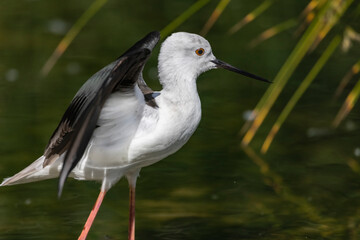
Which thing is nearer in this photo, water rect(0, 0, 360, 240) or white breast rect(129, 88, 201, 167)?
white breast rect(129, 88, 201, 167)

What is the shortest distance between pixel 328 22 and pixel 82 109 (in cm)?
148

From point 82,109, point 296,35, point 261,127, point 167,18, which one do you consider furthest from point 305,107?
point 82,109

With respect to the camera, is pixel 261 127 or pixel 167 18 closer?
pixel 261 127

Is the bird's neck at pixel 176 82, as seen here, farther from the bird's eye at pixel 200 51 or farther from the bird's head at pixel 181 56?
the bird's eye at pixel 200 51

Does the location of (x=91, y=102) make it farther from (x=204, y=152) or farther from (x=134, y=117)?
(x=204, y=152)

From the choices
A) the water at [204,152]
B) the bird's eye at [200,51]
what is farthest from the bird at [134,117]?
the water at [204,152]

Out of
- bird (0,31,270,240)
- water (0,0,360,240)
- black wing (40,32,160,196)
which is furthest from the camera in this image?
water (0,0,360,240)

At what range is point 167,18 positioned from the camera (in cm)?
1015

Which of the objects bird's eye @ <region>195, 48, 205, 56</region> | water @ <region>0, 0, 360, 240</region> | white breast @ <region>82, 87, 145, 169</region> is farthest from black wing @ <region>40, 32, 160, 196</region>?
water @ <region>0, 0, 360, 240</region>

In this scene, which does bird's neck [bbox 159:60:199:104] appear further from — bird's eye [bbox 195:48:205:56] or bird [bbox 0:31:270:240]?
bird's eye [bbox 195:48:205:56]

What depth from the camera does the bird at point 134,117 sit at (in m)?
4.79

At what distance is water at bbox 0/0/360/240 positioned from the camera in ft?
19.2

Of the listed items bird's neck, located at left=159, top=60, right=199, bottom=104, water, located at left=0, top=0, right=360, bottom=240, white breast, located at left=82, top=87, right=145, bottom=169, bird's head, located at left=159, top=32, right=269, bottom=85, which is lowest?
water, located at left=0, top=0, right=360, bottom=240

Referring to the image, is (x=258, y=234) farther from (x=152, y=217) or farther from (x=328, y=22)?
(x=328, y=22)
